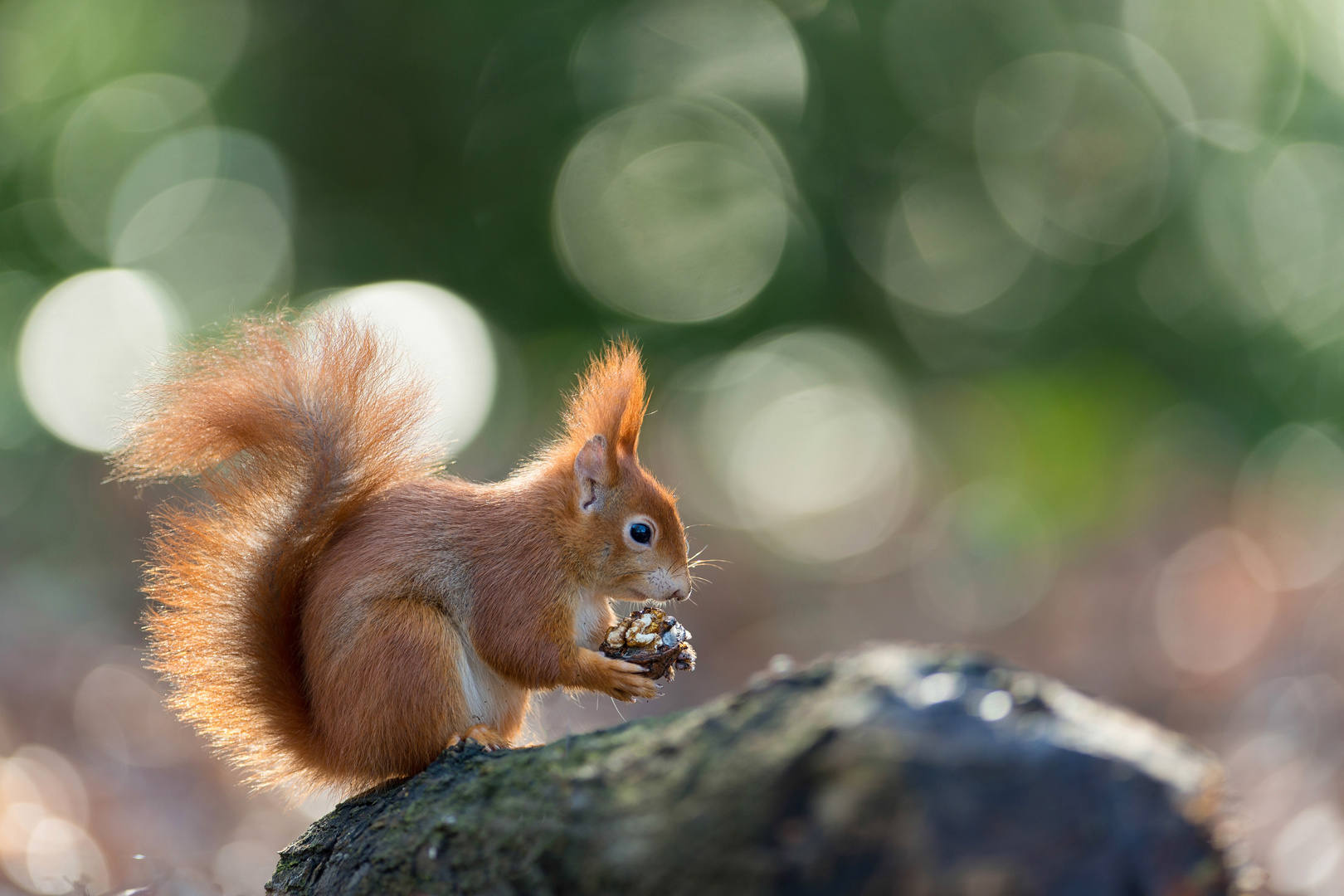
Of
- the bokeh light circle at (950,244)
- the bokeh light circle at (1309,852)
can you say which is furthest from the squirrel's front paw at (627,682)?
the bokeh light circle at (950,244)

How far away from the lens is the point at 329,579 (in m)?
1.09

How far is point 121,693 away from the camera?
7.63 feet

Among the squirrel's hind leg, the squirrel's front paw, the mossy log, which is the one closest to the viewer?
the mossy log

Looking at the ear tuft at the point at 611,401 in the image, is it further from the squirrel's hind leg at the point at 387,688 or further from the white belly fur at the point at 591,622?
the squirrel's hind leg at the point at 387,688

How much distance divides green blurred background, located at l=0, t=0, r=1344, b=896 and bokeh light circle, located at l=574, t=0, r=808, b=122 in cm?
2

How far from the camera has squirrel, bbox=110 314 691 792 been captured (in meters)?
1.05

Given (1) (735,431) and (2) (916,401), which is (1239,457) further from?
(1) (735,431)

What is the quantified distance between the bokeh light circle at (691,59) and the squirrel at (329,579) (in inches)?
123

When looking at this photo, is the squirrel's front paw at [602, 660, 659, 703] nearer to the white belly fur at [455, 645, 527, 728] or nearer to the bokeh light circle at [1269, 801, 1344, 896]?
the white belly fur at [455, 645, 527, 728]

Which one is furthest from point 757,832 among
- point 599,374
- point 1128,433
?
point 1128,433

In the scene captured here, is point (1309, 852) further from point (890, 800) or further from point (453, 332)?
point (453, 332)

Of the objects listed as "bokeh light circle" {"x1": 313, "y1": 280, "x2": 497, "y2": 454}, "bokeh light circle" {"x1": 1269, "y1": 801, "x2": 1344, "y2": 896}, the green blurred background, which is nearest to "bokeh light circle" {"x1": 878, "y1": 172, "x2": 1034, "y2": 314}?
the green blurred background

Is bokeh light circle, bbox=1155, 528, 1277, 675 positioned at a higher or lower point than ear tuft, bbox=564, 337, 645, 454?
higher

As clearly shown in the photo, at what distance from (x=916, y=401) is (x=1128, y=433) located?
1012 mm
